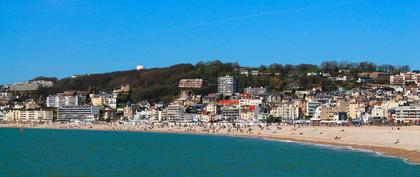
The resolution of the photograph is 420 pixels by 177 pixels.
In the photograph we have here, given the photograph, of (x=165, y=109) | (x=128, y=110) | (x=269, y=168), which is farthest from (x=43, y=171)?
(x=128, y=110)

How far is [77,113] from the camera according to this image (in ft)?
396

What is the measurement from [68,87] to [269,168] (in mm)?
135310

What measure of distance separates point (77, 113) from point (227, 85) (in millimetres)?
28349

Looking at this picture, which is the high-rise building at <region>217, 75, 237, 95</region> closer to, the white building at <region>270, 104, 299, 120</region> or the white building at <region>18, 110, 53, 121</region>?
the white building at <region>18, 110, 53, 121</region>

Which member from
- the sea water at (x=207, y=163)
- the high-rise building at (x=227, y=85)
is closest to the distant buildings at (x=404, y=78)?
the high-rise building at (x=227, y=85)

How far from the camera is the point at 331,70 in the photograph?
144 metres

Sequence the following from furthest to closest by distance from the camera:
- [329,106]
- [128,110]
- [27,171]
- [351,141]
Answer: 1. [128,110]
2. [329,106]
3. [351,141]
4. [27,171]

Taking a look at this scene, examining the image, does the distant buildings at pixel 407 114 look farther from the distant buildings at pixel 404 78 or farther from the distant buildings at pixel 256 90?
the distant buildings at pixel 404 78

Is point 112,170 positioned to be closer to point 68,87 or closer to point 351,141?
point 351,141

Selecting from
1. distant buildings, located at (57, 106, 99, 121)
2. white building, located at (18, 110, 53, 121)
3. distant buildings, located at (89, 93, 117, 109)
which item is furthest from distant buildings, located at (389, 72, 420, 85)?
white building, located at (18, 110, 53, 121)

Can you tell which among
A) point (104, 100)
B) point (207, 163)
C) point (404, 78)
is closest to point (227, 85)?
point (104, 100)

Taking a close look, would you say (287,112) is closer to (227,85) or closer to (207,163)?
(227,85)

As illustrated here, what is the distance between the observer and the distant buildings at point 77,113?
118175 mm

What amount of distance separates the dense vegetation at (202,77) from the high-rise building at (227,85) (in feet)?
7.69
